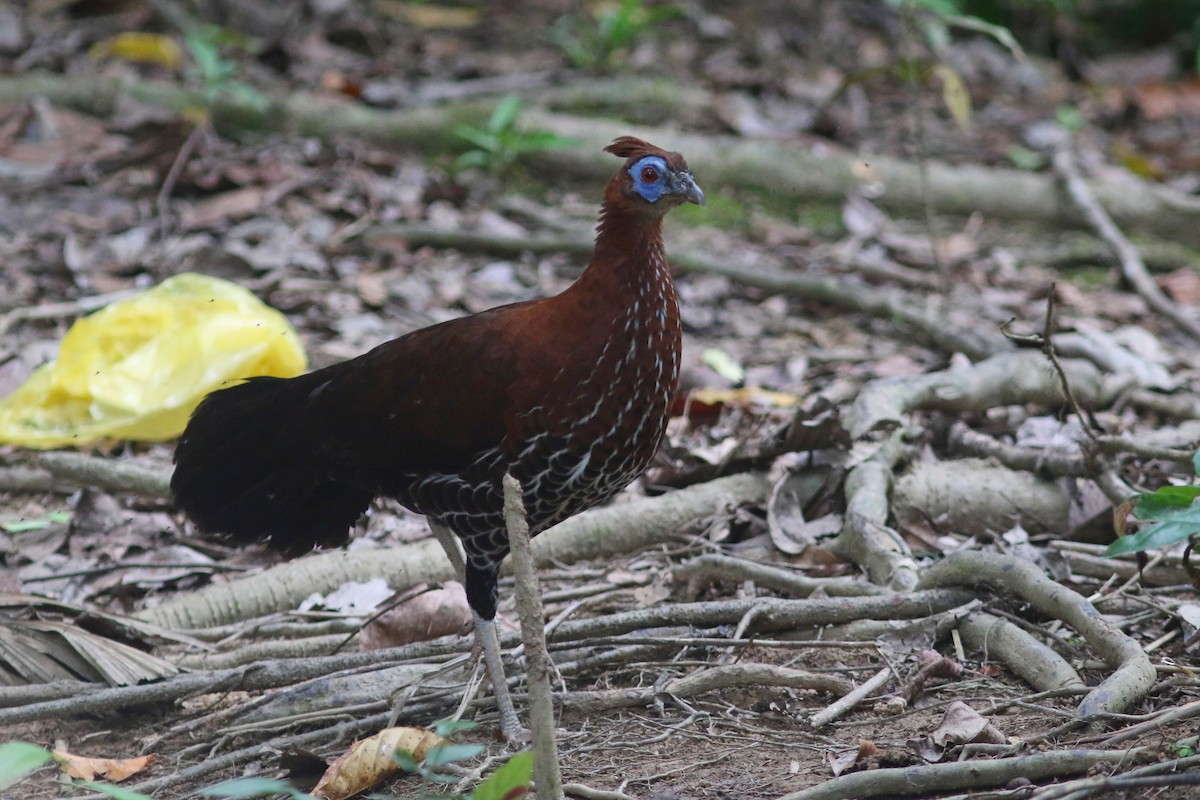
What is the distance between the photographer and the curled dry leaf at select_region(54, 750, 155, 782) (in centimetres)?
313

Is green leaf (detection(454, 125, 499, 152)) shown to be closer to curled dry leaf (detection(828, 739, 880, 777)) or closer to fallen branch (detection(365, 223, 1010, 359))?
fallen branch (detection(365, 223, 1010, 359))

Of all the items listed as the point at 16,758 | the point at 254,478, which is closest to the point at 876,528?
the point at 254,478

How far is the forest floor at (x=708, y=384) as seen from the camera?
318 cm

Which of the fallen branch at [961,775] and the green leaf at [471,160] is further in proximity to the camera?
the green leaf at [471,160]

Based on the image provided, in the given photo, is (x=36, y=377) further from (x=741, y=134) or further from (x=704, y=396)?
(x=741, y=134)

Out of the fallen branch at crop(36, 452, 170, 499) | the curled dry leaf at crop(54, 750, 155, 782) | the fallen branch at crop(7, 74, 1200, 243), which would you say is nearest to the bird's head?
the curled dry leaf at crop(54, 750, 155, 782)

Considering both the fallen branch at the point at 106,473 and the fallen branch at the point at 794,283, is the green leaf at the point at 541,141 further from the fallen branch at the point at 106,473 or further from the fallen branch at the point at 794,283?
the fallen branch at the point at 106,473

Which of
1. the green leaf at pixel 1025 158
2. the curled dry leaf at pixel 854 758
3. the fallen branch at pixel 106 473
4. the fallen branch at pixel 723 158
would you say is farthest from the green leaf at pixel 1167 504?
the green leaf at pixel 1025 158

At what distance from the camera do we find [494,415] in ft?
10.7

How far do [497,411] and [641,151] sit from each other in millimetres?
764

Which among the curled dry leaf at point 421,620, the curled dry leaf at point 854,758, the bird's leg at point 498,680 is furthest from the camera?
the curled dry leaf at point 421,620

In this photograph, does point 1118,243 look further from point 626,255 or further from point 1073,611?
point 626,255

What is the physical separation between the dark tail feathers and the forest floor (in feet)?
1.14

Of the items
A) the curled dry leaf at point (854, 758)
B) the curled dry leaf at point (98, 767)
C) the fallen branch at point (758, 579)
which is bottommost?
the curled dry leaf at point (98, 767)
